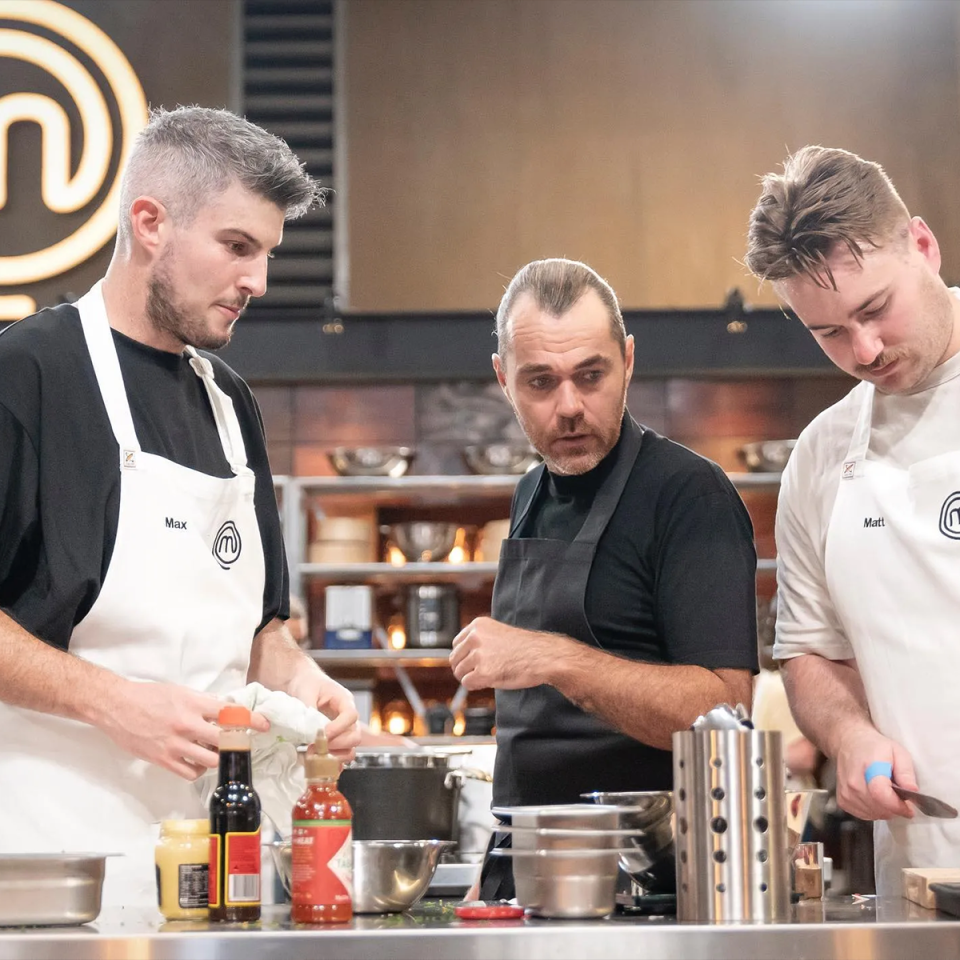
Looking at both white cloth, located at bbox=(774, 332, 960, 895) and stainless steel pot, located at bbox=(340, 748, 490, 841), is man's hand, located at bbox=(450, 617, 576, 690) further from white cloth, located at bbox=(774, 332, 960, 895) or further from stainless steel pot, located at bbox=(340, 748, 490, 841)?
stainless steel pot, located at bbox=(340, 748, 490, 841)

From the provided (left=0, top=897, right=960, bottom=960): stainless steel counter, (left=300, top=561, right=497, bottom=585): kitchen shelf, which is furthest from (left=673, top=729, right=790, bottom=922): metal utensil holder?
(left=300, top=561, right=497, bottom=585): kitchen shelf

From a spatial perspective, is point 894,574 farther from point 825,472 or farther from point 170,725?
point 170,725

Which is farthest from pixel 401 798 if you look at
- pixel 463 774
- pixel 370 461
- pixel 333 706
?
pixel 370 461

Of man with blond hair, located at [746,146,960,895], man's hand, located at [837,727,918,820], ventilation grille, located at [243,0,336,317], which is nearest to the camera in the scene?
man's hand, located at [837,727,918,820]

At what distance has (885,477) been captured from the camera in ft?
6.69

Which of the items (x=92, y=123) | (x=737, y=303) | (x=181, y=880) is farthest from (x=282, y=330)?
(x=181, y=880)

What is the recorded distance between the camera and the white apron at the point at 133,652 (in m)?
1.85

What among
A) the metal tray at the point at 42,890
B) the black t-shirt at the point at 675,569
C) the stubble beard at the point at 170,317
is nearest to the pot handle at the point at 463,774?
the black t-shirt at the point at 675,569

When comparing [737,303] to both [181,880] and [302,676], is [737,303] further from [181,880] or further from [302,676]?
[181,880]

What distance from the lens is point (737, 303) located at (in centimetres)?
553

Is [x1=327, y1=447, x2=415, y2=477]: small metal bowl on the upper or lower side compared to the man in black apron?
upper

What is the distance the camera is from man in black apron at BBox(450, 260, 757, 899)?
6.05 feet

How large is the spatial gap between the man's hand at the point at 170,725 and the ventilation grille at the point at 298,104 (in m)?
4.23

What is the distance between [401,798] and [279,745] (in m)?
0.73
